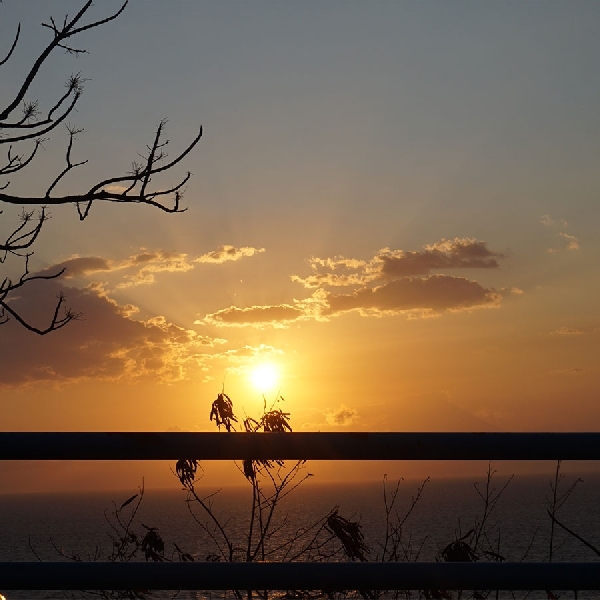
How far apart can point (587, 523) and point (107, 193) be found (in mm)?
107733

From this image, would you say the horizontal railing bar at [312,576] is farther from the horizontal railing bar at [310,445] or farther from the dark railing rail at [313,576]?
the horizontal railing bar at [310,445]

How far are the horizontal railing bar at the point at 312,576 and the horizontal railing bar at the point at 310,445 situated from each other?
320 mm

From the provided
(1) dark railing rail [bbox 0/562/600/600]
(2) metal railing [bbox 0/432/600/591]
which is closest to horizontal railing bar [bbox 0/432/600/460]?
(2) metal railing [bbox 0/432/600/591]

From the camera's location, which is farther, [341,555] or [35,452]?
[341,555]

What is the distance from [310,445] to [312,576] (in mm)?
381

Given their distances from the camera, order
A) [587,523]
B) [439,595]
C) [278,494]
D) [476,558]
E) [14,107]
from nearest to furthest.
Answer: [439,595], [476,558], [278,494], [14,107], [587,523]

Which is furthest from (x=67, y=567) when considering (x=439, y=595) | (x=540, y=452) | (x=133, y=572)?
(x=439, y=595)

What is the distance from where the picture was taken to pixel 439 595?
4477 millimetres

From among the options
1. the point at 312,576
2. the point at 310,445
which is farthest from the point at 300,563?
the point at 310,445

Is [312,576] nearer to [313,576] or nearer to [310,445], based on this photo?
[313,576]

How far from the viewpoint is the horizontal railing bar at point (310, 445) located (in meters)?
2.27

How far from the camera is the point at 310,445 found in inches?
89.7

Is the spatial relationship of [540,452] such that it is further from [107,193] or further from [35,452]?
[107,193]

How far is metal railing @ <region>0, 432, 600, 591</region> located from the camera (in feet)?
7.28
